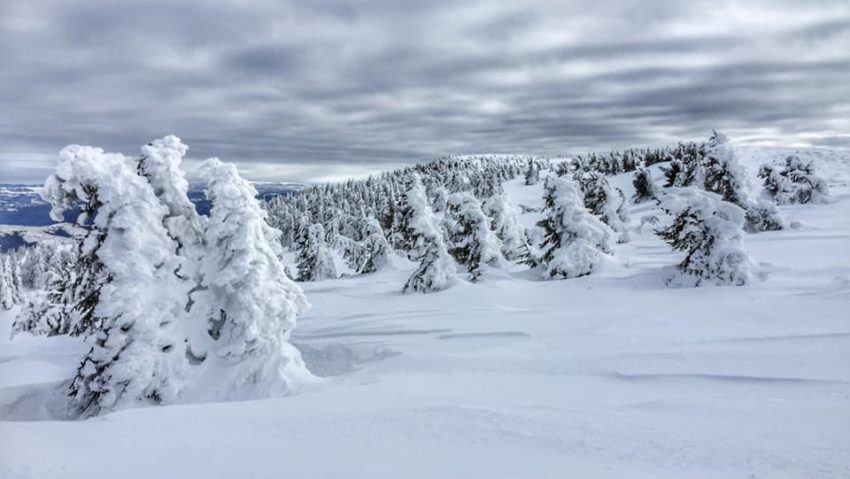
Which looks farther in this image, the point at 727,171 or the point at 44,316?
the point at 44,316

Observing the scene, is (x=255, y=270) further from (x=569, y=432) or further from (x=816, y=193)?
(x=816, y=193)

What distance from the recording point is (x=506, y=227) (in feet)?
124

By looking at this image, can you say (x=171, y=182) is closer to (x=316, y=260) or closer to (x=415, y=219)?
(x=415, y=219)

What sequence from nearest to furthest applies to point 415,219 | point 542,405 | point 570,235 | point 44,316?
1. point 542,405
2. point 570,235
3. point 415,219
4. point 44,316

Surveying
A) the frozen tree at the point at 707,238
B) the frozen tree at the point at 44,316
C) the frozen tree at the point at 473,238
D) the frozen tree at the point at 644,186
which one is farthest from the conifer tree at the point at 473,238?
the frozen tree at the point at 644,186

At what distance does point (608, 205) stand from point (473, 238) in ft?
51.2

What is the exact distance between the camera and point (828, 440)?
17.3 ft

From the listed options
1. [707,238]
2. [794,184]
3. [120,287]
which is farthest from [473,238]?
[794,184]

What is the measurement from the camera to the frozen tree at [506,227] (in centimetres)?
3688

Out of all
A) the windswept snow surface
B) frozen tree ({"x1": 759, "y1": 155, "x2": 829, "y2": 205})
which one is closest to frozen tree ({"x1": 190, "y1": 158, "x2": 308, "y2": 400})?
the windswept snow surface

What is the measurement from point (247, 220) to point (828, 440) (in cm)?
1234

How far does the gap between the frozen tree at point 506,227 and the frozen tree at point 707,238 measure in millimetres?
18926

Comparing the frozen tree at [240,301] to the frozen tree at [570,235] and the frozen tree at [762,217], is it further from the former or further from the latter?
the frozen tree at [762,217]

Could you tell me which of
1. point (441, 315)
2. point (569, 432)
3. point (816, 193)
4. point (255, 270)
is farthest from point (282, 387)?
point (816, 193)
